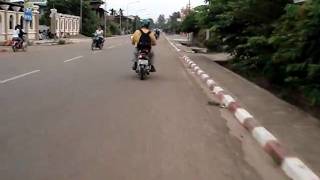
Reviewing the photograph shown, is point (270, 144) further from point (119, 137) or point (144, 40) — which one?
point (144, 40)

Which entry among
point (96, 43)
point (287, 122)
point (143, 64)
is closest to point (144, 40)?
point (143, 64)

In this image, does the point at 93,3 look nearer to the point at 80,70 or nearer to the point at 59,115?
the point at 80,70

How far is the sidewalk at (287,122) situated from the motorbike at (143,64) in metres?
2.98

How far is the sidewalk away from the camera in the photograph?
6965 millimetres

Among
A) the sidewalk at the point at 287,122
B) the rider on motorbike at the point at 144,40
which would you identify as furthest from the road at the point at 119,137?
the rider on motorbike at the point at 144,40

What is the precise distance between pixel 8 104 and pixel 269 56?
6564mm

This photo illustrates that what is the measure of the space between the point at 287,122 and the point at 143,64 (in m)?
7.60

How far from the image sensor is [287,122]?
29.5ft

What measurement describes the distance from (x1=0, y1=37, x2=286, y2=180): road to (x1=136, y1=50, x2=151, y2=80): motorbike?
2.51 metres

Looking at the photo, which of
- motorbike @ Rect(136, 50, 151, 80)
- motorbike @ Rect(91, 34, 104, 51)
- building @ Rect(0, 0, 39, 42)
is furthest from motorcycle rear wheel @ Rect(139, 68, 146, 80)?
building @ Rect(0, 0, 39, 42)

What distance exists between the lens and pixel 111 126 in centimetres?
845

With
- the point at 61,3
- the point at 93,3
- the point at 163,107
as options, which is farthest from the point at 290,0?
the point at 93,3

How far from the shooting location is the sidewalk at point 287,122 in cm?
696

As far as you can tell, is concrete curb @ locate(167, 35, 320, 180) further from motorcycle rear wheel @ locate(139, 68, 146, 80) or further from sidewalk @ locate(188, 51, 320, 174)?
motorcycle rear wheel @ locate(139, 68, 146, 80)
